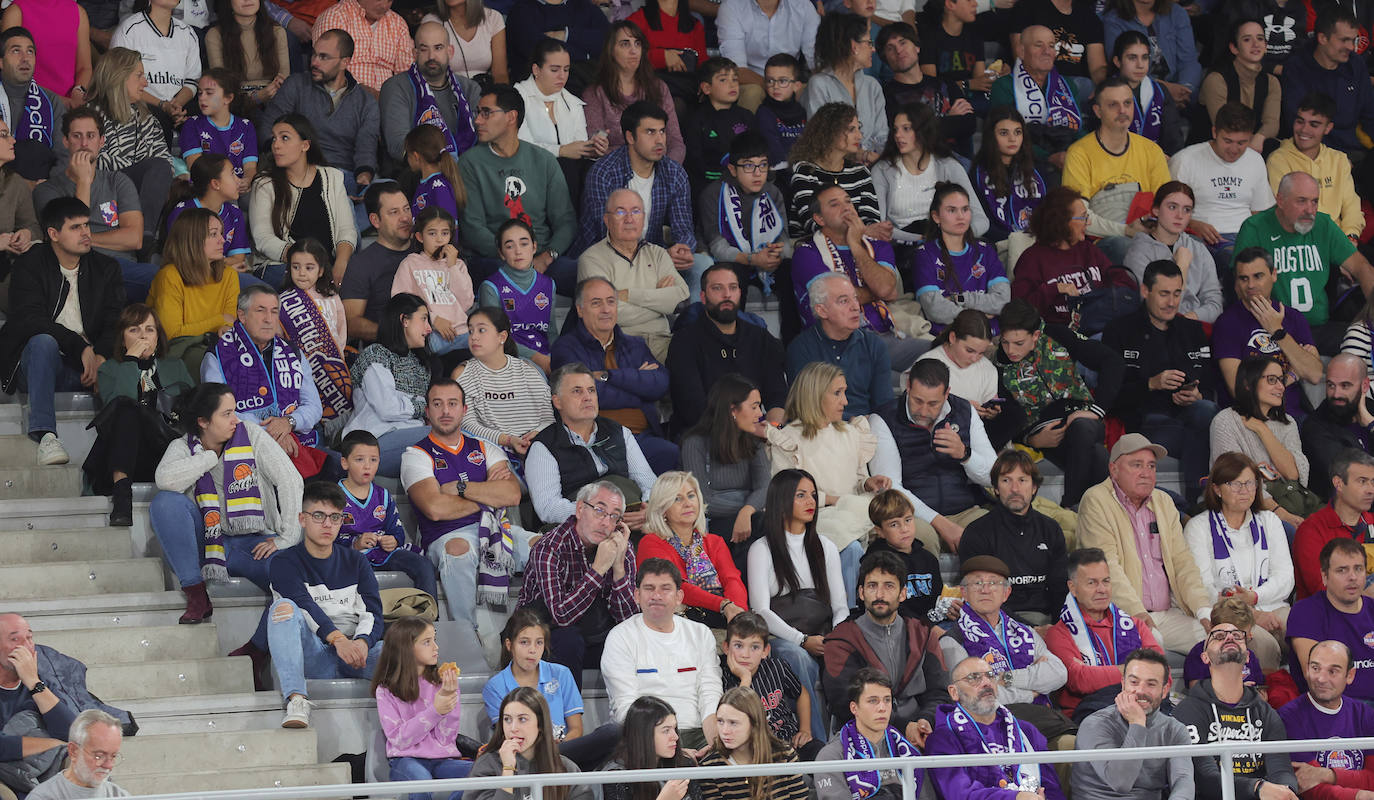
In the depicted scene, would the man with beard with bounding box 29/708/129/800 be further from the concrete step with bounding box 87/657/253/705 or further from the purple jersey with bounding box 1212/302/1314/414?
the purple jersey with bounding box 1212/302/1314/414

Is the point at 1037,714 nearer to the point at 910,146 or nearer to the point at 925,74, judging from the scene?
the point at 910,146

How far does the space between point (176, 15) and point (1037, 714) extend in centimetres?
570

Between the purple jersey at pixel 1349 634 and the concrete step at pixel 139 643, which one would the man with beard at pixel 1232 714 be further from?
the concrete step at pixel 139 643

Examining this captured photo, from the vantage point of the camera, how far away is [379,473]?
8484 millimetres

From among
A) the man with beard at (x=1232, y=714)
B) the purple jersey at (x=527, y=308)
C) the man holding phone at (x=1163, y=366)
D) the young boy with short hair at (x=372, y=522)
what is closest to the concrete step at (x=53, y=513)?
the young boy with short hair at (x=372, y=522)

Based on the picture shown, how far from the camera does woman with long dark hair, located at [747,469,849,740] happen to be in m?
8.10

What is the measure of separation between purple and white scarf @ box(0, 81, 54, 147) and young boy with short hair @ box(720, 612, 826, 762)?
4143mm

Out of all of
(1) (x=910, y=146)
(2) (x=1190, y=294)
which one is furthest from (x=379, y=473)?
(2) (x=1190, y=294)

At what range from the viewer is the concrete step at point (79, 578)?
783 cm

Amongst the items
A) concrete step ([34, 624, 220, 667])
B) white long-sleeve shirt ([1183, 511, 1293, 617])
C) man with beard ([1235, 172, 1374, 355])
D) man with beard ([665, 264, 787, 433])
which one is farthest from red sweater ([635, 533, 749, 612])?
man with beard ([1235, 172, 1374, 355])

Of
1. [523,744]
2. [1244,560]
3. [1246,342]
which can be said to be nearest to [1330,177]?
[1246,342]

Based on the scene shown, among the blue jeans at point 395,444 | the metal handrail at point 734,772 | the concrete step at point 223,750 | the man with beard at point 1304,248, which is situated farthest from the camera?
the man with beard at point 1304,248

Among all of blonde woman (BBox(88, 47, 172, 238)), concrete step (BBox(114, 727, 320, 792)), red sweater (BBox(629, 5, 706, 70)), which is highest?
red sweater (BBox(629, 5, 706, 70))

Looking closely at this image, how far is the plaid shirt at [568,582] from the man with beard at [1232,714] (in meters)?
2.14
